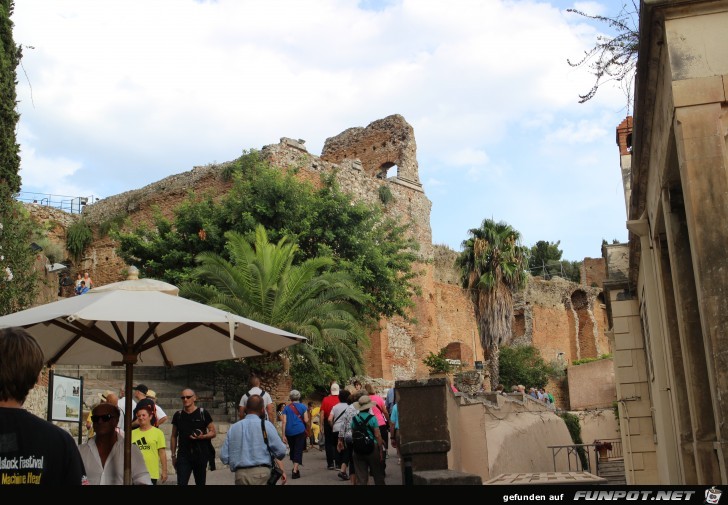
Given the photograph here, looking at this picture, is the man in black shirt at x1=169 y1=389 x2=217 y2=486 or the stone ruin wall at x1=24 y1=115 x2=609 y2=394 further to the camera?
the stone ruin wall at x1=24 y1=115 x2=609 y2=394

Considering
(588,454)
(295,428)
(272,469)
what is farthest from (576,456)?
(272,469)

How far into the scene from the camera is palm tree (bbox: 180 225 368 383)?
19422 millimetres

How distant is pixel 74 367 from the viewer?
64.8 ft

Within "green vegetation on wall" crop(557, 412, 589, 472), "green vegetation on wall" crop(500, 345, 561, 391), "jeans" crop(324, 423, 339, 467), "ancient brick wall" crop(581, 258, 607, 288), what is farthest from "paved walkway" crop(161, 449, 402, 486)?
"ancient brick wall" crop(581, 258, 607, 288)

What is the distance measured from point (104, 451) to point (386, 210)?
2859 centimetres

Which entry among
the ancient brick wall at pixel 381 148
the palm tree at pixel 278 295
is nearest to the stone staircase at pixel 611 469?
the palm tree at pixel 278 295

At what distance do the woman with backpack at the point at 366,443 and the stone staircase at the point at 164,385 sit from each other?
6420 millimetres

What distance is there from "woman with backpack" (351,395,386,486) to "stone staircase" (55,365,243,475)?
642 cm

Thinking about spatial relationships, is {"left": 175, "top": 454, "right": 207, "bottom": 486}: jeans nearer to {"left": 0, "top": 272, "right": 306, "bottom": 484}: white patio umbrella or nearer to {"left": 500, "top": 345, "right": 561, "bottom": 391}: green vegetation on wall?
{"left": 0, "top": 272, "right": 306, "bottom": 484}: white patio umbrella

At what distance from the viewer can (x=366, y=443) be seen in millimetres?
10695

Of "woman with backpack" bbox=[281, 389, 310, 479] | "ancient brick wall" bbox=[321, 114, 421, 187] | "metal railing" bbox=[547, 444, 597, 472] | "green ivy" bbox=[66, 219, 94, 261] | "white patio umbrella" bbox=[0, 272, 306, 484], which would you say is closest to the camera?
"white patio umbrella" bbox=[0, 272, 306, 484]

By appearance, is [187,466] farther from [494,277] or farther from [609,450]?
[494,277]

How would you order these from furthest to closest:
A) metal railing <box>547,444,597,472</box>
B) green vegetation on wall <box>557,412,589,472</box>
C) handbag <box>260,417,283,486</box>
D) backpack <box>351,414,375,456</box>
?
green vegetation on wall <box>557,412,589,472</box> < metal railing <box>547,444,597,472</box> < backpack <box>351,414,375,456</box> < handbag <box>260,417,283,486</box>

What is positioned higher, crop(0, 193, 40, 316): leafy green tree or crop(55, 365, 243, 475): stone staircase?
crop(0, 193, 40, 316): leafy green tree
